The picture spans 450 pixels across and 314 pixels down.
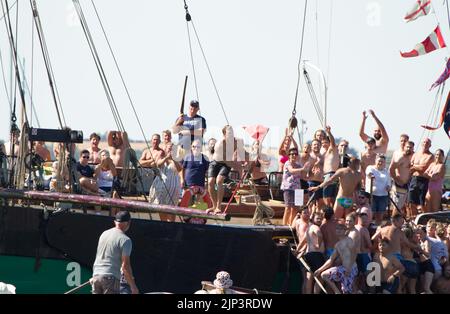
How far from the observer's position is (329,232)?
18594 millimetres

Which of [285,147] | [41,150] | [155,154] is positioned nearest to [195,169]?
[155,154]

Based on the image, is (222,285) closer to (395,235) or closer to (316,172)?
(395,235)

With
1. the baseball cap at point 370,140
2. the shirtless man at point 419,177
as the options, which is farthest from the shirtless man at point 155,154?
the shirtless man at point 419,177

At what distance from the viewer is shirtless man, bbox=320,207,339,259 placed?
Result: 18531 millimetres

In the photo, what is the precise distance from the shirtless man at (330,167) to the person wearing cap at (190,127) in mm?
2005

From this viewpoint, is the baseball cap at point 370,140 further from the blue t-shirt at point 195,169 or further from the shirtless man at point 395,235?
the blue t-shirt at point 195,169

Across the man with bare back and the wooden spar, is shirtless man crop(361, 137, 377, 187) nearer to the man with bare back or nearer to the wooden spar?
the man with bare back

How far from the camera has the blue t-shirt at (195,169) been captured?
66.4 feet

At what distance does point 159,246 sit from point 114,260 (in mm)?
3058

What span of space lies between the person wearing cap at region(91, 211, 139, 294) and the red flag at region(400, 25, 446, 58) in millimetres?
9527

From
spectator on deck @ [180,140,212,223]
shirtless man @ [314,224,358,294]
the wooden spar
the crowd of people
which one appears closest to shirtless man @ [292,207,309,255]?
the crowd of people

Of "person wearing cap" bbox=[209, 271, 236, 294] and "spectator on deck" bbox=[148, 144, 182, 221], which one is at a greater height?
"spectator on deck" bbox=[148, 144, 182, 221]

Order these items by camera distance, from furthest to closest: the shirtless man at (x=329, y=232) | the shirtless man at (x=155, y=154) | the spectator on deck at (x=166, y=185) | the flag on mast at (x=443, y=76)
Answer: the flag on mast at (x=443, y=76) < the shirtless man at (x=155, y=154) < the spectator on deck at (x=166, y=185) < the shirtless man at (x=329, y=232)
